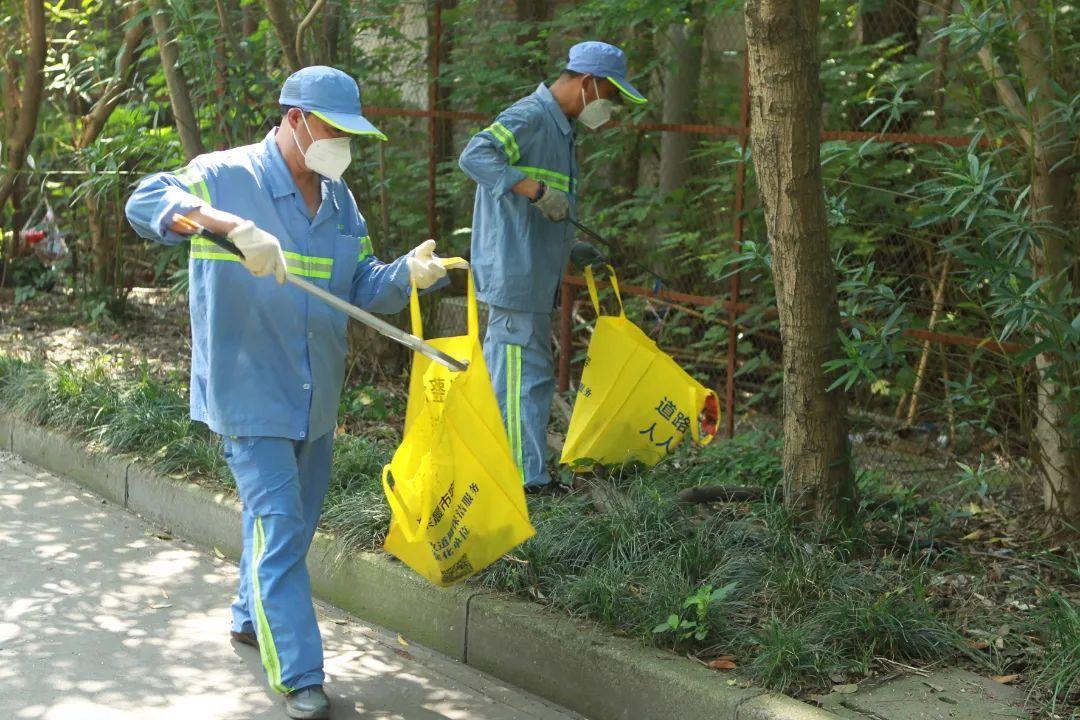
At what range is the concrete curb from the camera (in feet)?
12.8

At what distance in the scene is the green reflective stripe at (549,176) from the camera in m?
5.87

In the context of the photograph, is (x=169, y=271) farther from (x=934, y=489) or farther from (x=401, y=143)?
(x=934, y=489)

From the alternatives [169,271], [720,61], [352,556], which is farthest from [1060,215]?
[169,271]

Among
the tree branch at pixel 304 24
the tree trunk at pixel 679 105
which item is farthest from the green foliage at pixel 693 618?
the tree trunk at pixel 679 105

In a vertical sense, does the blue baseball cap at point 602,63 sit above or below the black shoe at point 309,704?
above

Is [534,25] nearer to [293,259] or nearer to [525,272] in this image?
[525,272]

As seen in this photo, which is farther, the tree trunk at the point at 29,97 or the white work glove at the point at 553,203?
the tree trunk at the point at 29,97

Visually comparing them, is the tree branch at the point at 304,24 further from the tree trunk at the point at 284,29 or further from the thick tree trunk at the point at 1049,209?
the thick tree trunk at the point at 1049,209

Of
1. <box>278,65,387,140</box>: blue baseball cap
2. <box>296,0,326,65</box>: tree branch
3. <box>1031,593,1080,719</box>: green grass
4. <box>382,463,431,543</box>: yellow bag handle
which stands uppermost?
<box>296,0,326,65</box>: tree branch

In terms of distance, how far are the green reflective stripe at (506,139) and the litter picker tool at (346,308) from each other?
173 cm

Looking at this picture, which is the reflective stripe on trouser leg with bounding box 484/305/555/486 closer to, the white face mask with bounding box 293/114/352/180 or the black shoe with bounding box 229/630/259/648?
the black shoe with bounding box 229/630/259/648

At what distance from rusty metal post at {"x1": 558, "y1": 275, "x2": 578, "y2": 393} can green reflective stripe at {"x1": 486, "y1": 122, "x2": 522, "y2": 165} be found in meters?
2.02

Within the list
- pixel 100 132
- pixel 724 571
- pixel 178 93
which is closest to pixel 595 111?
pixel 724 571

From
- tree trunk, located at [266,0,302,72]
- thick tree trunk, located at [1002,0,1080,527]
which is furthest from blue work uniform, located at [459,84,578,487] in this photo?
tree trunk, located at [266,0,302,72]
